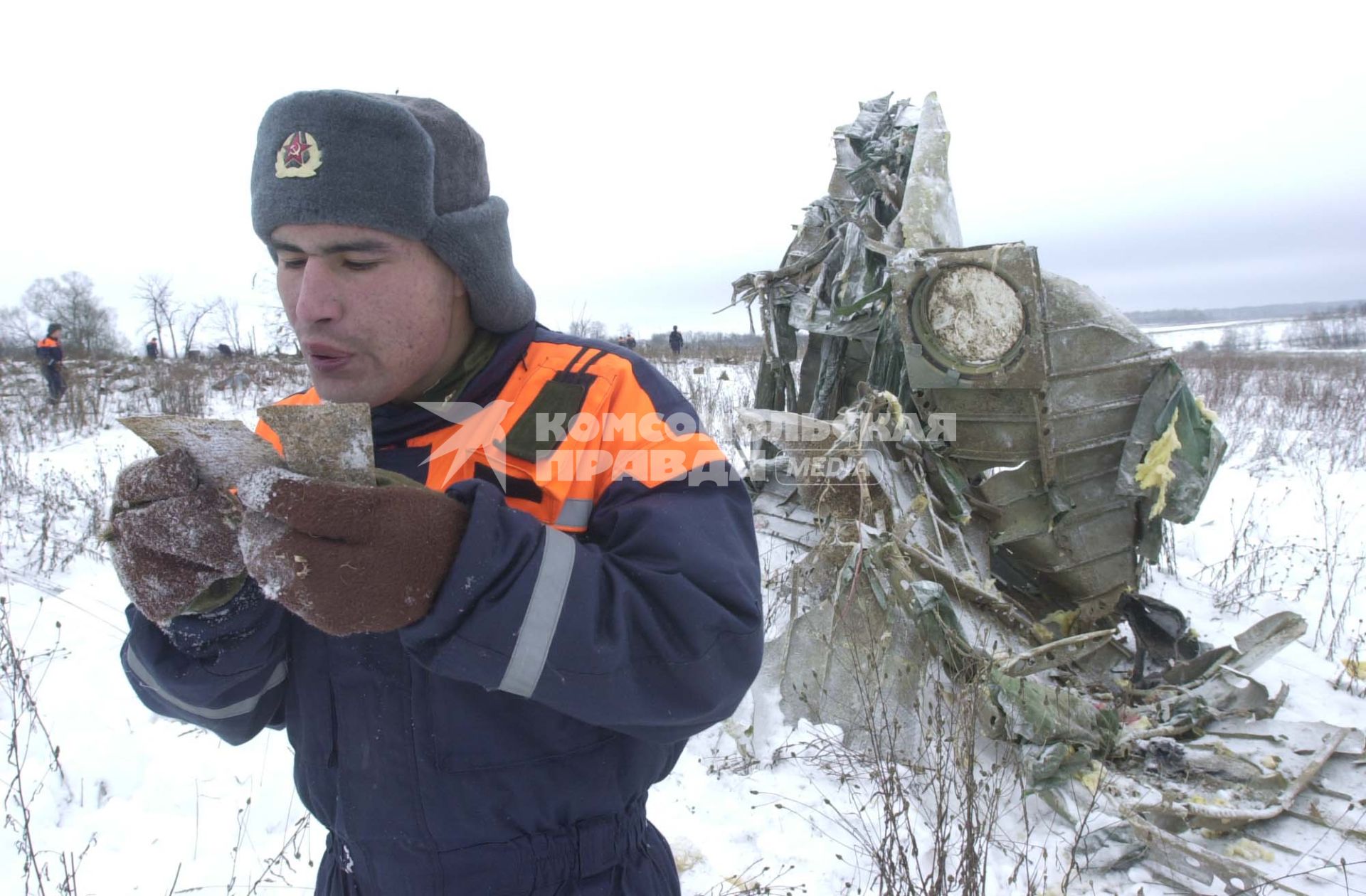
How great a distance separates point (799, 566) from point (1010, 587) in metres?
1.82

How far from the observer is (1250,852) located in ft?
9.53

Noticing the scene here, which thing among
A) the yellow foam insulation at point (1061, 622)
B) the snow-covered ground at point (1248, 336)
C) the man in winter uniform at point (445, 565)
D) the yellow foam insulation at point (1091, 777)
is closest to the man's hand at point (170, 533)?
the man in winter uniform at point (445, 565)

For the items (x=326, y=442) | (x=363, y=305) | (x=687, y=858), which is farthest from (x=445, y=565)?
(x=687, y=858)

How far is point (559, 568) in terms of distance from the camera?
0.91 m

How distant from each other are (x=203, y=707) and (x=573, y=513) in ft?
2.16

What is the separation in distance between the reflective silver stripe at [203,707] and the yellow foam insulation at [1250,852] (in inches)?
134

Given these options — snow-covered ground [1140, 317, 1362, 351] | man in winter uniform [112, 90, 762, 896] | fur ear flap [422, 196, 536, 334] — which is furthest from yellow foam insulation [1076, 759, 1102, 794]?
snow-covered ground [1140, 317, 1362, 351]

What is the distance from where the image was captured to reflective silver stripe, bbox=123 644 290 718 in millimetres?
1128

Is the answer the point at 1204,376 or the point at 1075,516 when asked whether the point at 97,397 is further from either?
the point at 1204,376

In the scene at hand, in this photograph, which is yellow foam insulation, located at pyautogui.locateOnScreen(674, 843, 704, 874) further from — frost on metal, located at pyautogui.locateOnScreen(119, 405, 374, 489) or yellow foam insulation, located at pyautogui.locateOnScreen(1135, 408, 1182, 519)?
yellow foam insulation, located at pyautogui.locateOnScreen(1135, 408, 1182, 519)

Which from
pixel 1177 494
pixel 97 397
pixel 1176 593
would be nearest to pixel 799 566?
pixel 1177 494

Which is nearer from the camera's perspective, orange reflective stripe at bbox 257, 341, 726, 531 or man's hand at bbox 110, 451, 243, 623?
man's hand at bbox 110, 451, 243, 623

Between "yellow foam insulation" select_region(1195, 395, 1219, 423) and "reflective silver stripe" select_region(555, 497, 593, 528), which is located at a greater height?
"reflective silver stripe" select_region(555, 497, 593, 528)

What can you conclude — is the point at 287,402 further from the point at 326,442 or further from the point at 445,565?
the point at 445,565
